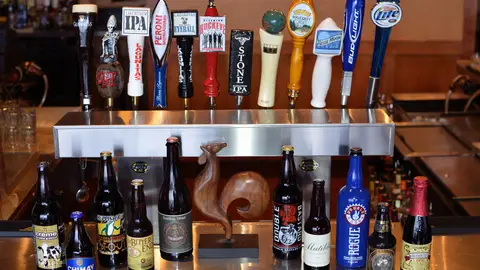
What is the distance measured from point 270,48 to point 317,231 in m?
0.38

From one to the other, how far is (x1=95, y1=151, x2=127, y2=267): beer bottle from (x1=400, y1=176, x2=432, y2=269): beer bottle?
566 mm

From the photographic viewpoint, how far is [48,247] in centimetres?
136

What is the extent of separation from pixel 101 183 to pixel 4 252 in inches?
11.2

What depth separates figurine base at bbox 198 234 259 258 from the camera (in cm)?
146

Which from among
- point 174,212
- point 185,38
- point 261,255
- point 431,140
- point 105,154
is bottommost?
point 431,140

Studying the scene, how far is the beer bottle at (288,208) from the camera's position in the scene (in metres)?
1.39

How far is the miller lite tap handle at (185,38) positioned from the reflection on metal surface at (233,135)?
0.29ft

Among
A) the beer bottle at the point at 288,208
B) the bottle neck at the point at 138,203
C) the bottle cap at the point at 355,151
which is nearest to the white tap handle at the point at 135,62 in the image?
the bottle neck at the point at 138,203

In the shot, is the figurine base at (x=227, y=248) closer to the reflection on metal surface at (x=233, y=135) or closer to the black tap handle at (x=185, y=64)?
the reflection on metal surface at (x=233, y=135)

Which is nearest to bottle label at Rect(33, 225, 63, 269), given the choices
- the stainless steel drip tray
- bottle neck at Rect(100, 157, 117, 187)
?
→ bottle neck at Rect(100, 157, 117, 187)

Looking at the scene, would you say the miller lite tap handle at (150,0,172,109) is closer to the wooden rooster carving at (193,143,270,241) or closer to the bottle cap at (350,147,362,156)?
the wooden rooster carving at (193,143,270,241)

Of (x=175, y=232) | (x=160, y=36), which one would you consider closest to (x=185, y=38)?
(x=160, y=36)

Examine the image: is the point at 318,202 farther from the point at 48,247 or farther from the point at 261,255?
the point at 48,247

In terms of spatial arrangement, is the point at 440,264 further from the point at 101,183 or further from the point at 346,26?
the point at 101,183
